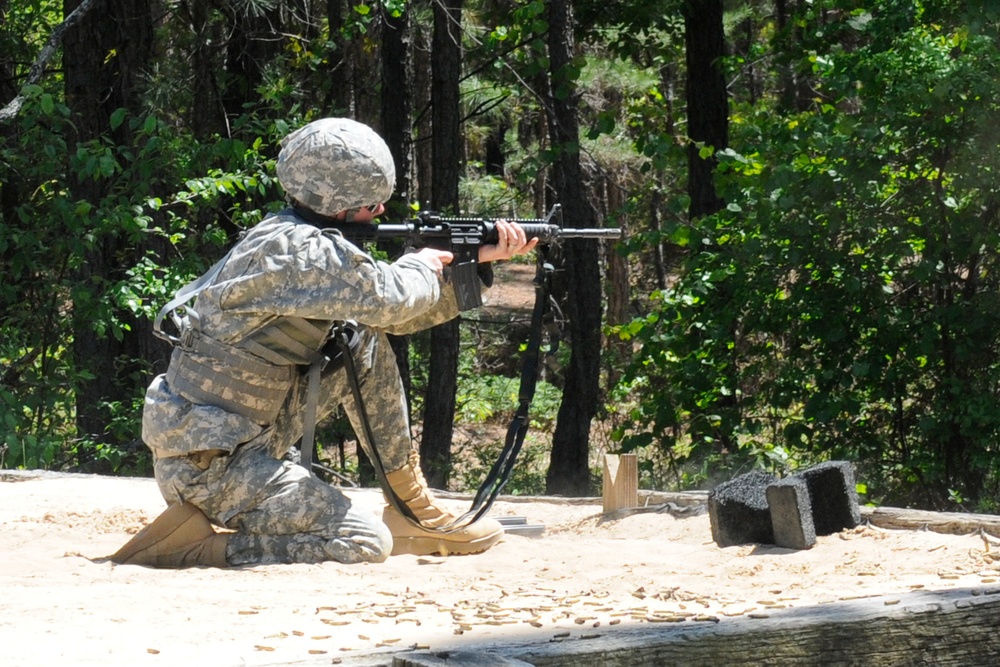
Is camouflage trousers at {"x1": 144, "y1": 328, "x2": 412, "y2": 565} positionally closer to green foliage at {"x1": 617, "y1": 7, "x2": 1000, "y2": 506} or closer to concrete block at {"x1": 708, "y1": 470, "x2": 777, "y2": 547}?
concrete block at {"x1": 708, "y1": 470, "x2": 777, "y2": 547}

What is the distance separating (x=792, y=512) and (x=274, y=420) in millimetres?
2071

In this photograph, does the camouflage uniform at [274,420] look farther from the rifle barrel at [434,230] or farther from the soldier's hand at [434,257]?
the rifle barrel at [434,230]

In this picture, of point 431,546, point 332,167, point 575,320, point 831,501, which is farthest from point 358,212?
point 575,320

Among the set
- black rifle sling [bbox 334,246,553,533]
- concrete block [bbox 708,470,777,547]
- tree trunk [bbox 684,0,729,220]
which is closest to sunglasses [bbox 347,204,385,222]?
black rifle sling [bbox 334,246,553,533]

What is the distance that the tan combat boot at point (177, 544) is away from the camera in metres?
4.72

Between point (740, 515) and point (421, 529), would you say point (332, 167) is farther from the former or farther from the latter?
point (740, 515)

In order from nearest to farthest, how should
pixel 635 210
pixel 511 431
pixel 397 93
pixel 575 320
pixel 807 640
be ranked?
pixel 807 640 < pixel 511 431 < pixel 635 210 < pixel 397 93 < pixel 575 320

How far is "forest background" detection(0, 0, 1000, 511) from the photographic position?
7621 millimetres

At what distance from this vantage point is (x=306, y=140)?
4840mm

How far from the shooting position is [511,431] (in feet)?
18.6

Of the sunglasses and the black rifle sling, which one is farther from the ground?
the sunglasses

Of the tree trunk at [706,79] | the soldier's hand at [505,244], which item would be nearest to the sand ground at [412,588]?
the soldier's hand at [505,244]

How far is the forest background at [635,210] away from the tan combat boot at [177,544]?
374 cm

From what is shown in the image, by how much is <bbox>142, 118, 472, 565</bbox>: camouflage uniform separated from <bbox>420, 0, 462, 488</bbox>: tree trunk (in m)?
5.48
